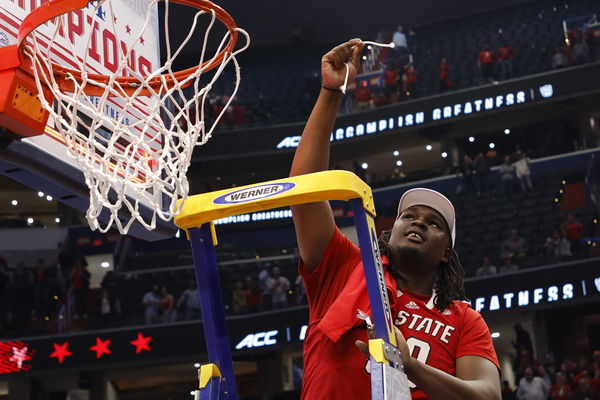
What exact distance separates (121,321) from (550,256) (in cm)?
700

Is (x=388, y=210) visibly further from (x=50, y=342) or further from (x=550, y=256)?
(x=50, y=342)

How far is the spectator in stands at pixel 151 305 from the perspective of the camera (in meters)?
14.0

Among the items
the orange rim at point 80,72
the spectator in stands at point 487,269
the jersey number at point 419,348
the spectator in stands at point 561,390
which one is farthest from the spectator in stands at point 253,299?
the jersey number at point 419,348

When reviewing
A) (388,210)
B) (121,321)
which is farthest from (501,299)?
(121,321)

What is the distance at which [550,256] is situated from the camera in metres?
13.5

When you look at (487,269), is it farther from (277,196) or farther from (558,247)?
(277,196)

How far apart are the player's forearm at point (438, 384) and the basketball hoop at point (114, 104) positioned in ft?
2.79

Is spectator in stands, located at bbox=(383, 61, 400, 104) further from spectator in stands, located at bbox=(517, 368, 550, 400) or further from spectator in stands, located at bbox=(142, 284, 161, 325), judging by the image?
spectator in stands, located at bbox=(517, 368, 550, 400)

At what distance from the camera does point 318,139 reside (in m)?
2.50

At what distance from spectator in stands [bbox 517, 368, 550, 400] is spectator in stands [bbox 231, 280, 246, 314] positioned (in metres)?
4.82

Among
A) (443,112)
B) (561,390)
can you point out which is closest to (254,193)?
(561,390)

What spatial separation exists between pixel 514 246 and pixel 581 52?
5.94 m

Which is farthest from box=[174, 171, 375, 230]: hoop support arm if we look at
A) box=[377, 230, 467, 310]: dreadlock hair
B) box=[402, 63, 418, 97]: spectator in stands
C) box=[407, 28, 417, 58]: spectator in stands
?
box=[407, 28, 417, 58]: spectator in stands

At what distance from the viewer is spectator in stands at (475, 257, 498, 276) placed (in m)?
13.7
